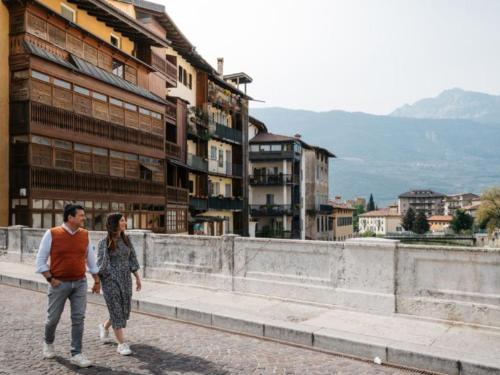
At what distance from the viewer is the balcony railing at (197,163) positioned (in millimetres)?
37703

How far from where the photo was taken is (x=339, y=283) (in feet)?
31.9

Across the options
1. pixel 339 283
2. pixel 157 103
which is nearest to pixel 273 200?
pixel 157 103

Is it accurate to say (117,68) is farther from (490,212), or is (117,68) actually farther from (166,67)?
(490,212)

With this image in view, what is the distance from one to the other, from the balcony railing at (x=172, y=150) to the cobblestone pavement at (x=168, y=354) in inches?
961

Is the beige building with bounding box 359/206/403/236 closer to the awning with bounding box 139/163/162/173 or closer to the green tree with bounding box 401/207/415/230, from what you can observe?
the green tree with bounding box 401/207/415/230

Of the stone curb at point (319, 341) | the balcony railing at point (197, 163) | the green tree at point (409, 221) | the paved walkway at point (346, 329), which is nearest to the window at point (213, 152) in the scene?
the balcony railing at point (197, 163)

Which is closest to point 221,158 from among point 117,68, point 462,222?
point 117,68

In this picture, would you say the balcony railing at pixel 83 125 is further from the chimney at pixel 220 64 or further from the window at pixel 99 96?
the chimney at pixel 220 64

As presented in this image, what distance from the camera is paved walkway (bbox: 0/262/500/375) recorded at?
677 centimetres

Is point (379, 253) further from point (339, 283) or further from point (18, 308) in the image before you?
point (18, 308)

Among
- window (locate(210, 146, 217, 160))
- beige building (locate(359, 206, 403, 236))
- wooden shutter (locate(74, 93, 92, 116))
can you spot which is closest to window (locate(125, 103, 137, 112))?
wooden shutter (locate(74, 93, 92, 116))

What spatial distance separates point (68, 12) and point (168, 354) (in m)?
22.8

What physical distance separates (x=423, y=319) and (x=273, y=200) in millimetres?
52138

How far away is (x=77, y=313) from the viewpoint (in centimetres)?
643
